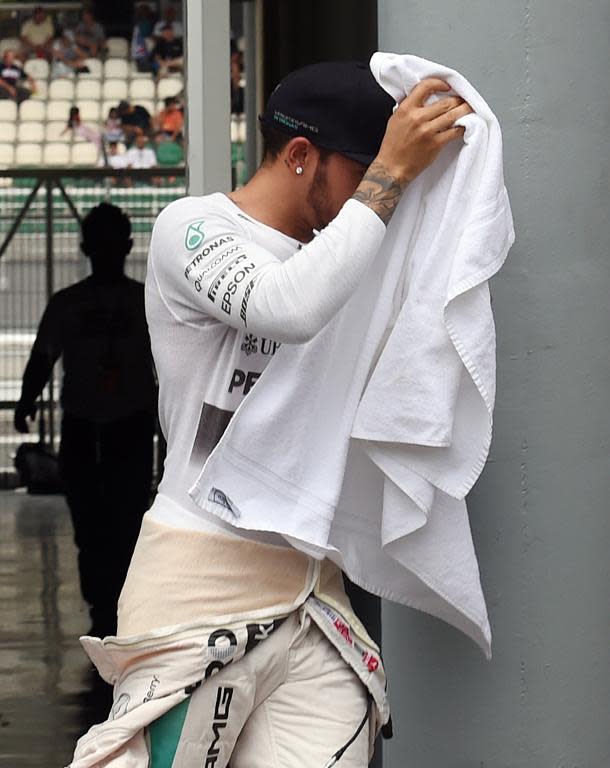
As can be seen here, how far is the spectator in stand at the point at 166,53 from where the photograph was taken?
64.0 feet

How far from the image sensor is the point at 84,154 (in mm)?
19094

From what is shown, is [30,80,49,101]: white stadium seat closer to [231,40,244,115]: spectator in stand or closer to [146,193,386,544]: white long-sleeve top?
[231,40,244,115]: spectator in stand

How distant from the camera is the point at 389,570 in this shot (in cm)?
265

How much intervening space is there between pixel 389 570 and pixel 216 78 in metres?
1.34

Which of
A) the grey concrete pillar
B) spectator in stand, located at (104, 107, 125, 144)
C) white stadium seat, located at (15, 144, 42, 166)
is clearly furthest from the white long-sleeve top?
white stadium seat, located at (15, 144, 42, 166)

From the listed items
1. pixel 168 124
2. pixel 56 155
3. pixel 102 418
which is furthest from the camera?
pixel 56 155

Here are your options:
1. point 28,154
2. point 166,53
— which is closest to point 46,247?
point 28,154

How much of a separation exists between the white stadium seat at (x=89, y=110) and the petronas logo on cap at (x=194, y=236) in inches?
690

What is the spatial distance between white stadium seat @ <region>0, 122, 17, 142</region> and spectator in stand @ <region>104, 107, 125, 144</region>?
4.97ft

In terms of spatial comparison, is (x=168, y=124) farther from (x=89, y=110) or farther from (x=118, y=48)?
(x=118, y=48)

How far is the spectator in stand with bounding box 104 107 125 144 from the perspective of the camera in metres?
18.5

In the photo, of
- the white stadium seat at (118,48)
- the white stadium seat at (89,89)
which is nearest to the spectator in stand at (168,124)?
the white stadium seat at (89,89)

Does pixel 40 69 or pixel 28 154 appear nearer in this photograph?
pixel 28 154

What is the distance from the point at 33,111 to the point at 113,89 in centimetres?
109
